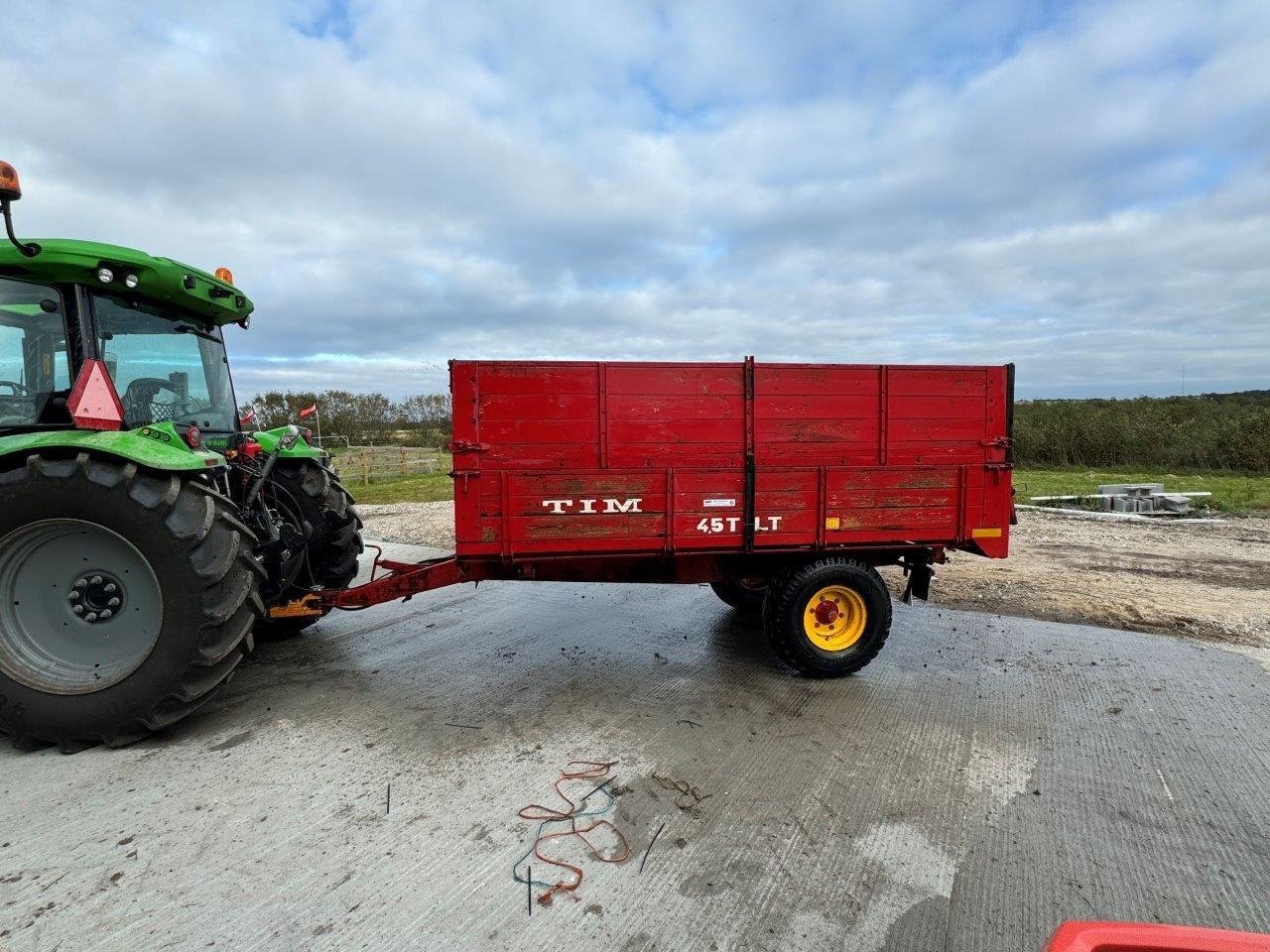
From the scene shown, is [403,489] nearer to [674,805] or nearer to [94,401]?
[94,401]

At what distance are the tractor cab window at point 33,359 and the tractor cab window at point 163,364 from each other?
0.58ft

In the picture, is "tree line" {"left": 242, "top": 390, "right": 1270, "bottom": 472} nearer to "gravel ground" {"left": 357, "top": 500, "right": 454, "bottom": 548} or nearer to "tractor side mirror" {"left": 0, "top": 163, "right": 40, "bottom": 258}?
"gravel ground" {"left": 357, "top": 500, "right": 454, "bottom": 548}

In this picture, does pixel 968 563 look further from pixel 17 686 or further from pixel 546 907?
pixel 17 686

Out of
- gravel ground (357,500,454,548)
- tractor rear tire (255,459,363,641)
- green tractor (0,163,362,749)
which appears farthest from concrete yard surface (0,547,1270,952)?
gravel ground (357,500,454,548)

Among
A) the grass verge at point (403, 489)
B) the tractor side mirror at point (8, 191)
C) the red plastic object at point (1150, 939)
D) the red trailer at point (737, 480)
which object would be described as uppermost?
the tractor side mirror at point (8, 191)

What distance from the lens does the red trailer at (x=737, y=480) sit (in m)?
3.77

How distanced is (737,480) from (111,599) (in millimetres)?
3385

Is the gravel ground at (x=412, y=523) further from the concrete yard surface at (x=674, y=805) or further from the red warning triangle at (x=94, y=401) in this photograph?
the red warning triangle at (x=94, y=401)

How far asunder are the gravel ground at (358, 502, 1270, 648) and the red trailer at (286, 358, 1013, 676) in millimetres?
2008

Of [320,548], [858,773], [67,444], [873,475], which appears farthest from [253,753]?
[873,475]

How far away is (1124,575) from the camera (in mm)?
6668

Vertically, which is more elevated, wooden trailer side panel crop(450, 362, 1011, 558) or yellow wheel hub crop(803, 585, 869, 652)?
wooden trailer side panel crop(450, 362, 1011, 558)

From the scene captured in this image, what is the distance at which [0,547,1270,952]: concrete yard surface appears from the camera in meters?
2.12

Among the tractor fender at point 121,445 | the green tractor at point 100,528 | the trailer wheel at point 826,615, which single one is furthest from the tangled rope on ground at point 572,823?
the tractor fender at point 121,445
